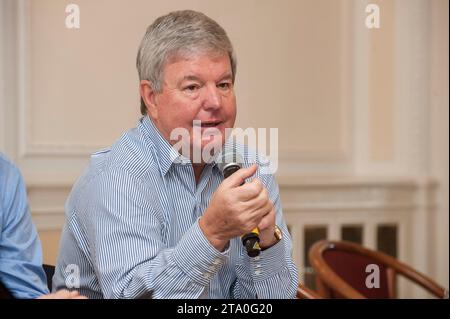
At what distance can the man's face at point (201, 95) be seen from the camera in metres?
1.02

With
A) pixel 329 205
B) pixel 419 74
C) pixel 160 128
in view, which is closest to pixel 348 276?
pixel 329 205

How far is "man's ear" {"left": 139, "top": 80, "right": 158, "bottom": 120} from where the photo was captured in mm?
1080

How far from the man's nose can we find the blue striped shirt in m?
0.12

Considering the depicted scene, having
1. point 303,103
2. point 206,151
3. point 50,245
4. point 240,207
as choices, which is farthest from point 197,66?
point 303,103

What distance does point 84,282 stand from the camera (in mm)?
1136

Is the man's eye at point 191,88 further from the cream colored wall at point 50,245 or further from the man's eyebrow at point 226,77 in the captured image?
the cream colored wall at point 50,245

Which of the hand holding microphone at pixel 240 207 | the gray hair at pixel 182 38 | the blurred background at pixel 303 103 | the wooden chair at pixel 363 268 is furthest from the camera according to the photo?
the wooden chair at pixel 363 268

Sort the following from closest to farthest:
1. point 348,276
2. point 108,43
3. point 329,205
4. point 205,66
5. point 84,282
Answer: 1. point 205,66
2. point 84,282
3. point 108,43
4. point 348,276
5. point 329,205

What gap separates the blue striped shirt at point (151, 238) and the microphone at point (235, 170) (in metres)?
0.07

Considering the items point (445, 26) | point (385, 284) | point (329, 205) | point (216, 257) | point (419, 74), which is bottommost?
point (385, 284)

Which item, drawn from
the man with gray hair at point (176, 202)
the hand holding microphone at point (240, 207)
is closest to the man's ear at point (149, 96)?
the man with gray hair at point (176, 202)

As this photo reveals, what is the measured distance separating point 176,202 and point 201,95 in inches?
7.4

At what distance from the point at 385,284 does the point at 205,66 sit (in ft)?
3.85
